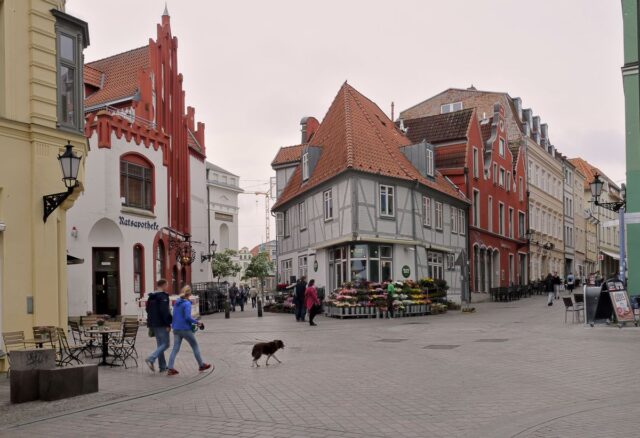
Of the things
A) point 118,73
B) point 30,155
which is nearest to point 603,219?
point 118,73

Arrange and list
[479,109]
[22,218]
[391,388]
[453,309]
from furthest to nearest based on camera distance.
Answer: [479,109], [453,309], [22,218], [391,388]

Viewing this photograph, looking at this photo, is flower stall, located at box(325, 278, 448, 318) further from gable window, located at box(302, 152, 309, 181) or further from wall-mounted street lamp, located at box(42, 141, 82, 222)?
wall-mounted street lamp, located at box(42, 141, 82, 222)

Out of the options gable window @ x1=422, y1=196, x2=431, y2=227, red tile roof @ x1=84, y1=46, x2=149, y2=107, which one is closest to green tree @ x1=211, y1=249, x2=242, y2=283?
red tile roof @ x1=84, y1=46, x2=149, y2=107

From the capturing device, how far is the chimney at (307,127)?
53.7 m

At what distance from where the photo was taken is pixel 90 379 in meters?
11.1

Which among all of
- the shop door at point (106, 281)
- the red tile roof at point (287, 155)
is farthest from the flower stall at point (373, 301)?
the red tile roof at point (287, 155)

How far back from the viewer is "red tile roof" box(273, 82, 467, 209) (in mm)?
33469

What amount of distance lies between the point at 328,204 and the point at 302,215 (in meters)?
4.92

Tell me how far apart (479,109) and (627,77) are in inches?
1292

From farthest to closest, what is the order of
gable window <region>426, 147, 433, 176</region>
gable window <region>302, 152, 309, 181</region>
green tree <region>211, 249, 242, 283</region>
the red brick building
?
1. green tree <region>211, 249, 242, 283</region>
2. the red brick building
3. gable window <region>302, 152, 309, 181</region>
4. gable window <region>426, 147, 433, 176</region>

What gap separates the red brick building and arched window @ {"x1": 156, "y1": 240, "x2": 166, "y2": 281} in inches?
664

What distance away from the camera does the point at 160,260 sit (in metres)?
35.0

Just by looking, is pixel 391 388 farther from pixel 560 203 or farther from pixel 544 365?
pixel 560 203

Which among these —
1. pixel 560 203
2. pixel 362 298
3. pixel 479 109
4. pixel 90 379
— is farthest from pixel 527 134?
pixel 90 379
